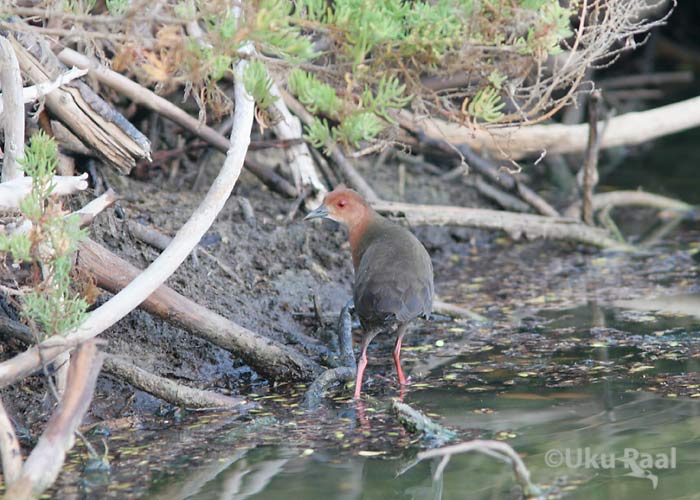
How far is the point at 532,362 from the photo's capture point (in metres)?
5.89

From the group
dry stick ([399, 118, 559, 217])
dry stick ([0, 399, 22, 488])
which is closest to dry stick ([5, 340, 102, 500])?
dry stick ([0, 399, 22, 488])

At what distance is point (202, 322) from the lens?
5.41 meters

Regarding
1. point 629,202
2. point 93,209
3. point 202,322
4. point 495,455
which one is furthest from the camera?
point 629,202

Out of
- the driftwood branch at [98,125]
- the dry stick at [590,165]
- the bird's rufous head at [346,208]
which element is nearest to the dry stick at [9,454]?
the driftwood branch at [98,125]

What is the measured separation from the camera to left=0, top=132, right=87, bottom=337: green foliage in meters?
3.92

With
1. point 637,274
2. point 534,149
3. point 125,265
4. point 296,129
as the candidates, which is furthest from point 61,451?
point 534,149

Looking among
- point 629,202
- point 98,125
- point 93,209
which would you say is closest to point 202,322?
point 93,209

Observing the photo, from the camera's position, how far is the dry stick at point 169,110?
5887 mm

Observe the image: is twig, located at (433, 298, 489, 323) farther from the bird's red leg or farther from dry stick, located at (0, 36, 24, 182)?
dry stick, located at (0, 36, 24, 182)

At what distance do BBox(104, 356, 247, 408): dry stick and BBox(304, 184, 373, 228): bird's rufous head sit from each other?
174 centimetres

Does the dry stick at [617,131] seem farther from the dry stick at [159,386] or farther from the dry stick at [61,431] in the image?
the dry stick at [61,431]

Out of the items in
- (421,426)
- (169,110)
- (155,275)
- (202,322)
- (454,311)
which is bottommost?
(421,426)

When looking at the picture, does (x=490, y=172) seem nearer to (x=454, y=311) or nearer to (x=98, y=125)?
(x=454, y=311)

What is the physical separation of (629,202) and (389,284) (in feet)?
15.3
